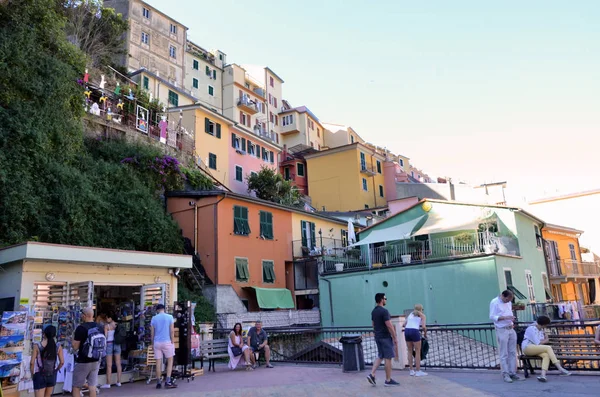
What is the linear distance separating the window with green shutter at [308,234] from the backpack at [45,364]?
783 inches

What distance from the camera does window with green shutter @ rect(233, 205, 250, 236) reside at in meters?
23.0

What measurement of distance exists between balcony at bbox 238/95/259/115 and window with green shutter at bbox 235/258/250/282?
2620 cm

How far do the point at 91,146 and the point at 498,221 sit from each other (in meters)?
19.7

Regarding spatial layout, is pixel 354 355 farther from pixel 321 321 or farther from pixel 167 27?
pixel 167 27

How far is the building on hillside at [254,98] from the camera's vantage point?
46344 mm

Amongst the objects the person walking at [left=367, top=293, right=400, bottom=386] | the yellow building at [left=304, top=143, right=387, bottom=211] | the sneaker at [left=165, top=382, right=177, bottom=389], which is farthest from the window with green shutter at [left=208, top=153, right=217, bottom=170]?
the person walking at [left=367, top=293, right=400, bottom=386]

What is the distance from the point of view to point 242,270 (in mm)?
22766

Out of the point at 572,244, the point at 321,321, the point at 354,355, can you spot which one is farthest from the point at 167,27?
the point at 354,355

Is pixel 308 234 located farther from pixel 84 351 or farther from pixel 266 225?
pixel 84 351

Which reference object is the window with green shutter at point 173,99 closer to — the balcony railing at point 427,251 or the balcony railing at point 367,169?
the balcony railing at point 367,169

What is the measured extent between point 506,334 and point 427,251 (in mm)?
14057

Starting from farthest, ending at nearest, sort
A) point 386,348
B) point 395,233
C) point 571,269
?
1. point 571,269
2. point 395,233
3. point 386,348

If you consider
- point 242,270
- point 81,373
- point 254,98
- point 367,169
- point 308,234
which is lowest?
point 81,373

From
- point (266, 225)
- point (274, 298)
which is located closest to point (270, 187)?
point (266, 225)
